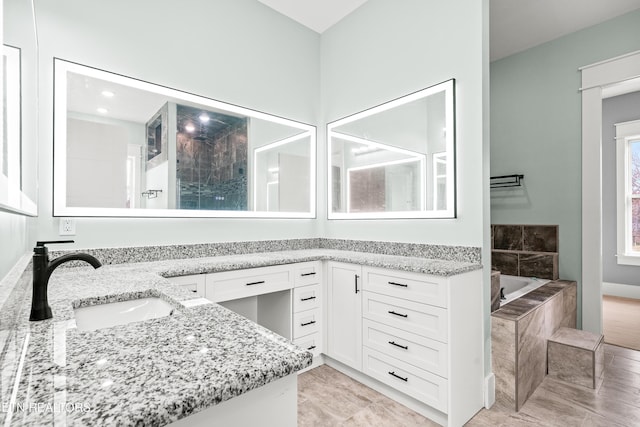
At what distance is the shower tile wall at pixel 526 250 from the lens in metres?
3.06

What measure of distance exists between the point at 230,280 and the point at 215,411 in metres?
1.49

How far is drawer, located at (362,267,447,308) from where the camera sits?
5.78 feet

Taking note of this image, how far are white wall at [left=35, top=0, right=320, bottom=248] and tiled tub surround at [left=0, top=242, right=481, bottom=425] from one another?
1112mm

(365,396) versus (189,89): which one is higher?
(189,89)

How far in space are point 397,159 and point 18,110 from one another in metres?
2.23

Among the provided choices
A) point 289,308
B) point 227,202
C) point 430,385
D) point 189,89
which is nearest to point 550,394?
point 430,385

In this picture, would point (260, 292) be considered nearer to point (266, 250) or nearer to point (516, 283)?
point (266, 250)

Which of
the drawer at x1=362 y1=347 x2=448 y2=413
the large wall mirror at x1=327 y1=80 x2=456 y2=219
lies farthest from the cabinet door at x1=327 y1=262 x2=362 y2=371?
the large wall mirror at x1=327 y1=80 x2=456 y2=219

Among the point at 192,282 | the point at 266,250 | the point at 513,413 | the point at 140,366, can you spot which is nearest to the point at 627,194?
the point at 513,413

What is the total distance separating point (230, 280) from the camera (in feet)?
6.53

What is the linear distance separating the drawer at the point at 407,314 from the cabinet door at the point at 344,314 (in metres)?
0.09

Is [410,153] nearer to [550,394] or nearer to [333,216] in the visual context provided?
[333,216]

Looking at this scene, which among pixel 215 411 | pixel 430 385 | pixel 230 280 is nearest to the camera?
pixel 215 411

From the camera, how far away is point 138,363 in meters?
0.61
